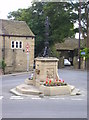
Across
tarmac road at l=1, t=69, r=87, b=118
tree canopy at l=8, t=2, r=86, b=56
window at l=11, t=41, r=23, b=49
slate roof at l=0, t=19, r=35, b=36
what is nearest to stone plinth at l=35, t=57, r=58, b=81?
tarmac road at l=1, t=69, r=87, b=118

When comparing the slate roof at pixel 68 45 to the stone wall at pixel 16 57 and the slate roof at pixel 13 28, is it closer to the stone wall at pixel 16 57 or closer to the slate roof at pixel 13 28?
the slate roof at pixel 13 28

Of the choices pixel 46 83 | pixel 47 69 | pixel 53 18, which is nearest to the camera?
pixel 46 83

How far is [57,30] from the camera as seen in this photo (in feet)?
131

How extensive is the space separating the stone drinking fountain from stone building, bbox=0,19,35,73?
657 inches

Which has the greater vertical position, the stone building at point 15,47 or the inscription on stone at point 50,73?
the stone building at point 15,47

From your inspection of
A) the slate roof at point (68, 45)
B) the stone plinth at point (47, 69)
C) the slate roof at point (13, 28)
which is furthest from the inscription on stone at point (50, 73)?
the slate roof at point (68, 45)

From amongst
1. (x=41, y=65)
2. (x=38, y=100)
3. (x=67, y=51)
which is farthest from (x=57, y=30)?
(x=38, y=100)

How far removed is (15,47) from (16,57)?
138 centimetres

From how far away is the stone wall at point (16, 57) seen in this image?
34031 millimetres

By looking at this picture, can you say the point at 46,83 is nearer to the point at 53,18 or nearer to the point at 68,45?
the point at 53,18

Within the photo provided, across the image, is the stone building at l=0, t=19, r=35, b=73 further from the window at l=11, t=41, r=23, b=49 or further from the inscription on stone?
the inscription on stone

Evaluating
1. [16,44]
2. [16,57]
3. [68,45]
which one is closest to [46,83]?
[16,57]

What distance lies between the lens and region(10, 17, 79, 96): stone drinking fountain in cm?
1453

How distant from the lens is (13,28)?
35812 mm
